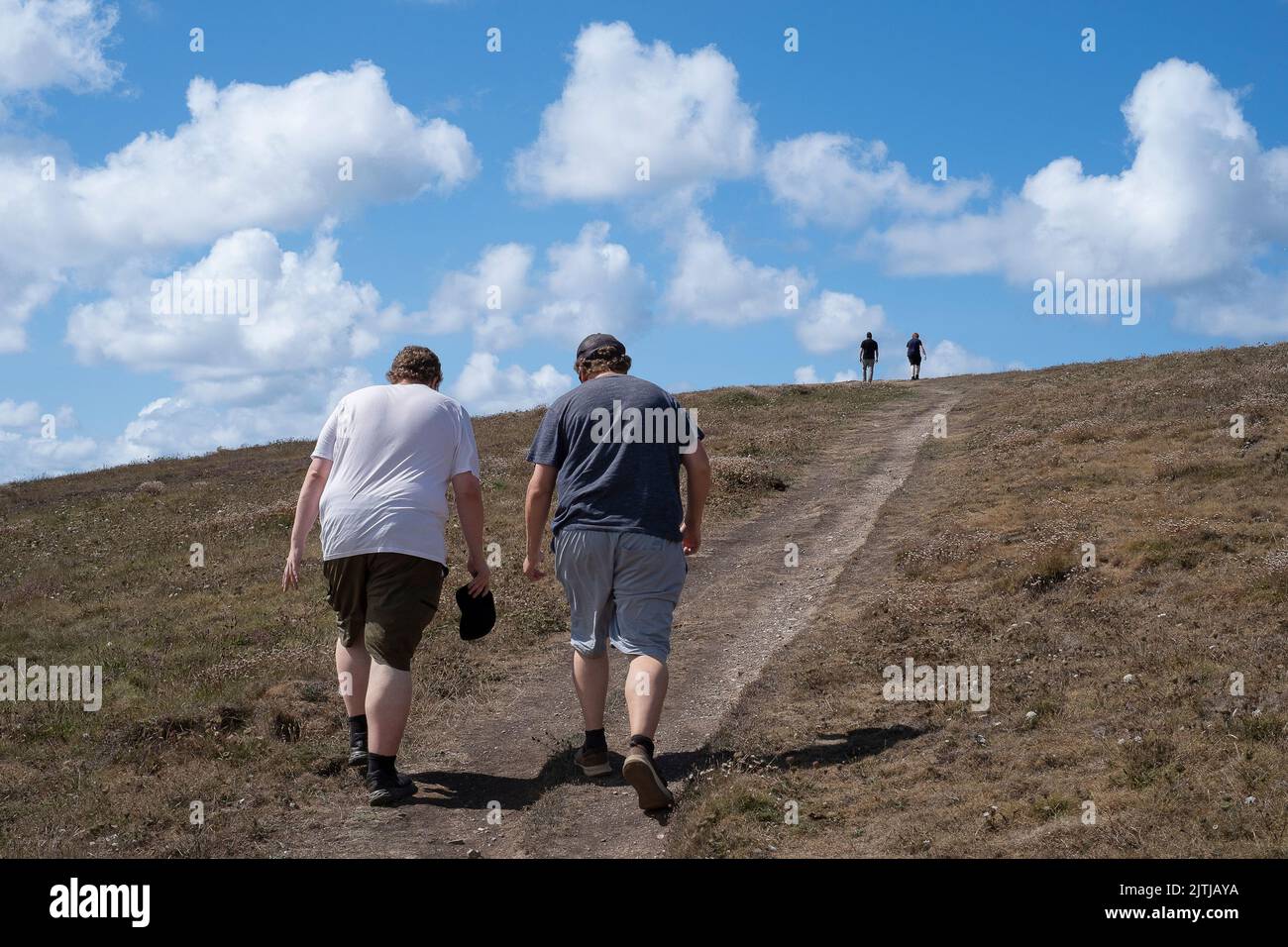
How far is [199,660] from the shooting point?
39.3ft

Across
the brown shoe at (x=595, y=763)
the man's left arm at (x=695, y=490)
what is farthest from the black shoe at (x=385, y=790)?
the man's left arm at (x=695, y=490)

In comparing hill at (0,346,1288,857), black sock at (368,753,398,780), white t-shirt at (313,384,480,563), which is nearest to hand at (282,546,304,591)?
white t-shirt at (313,384,480,563)

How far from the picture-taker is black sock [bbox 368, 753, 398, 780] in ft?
24.5

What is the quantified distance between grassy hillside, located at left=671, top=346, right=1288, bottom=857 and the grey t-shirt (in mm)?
1835

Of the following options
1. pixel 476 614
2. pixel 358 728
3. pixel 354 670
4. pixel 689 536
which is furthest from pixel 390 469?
pixel 358 728

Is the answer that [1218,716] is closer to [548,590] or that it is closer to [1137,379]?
[548,590]

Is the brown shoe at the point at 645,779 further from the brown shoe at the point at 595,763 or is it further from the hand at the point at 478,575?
the hand at the point at 478,575

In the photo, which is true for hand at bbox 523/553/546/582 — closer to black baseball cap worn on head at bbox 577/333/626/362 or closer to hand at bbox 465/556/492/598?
hand at bbox 465/556/492/598

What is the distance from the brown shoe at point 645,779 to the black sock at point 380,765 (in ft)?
6.38

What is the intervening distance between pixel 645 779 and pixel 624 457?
197cm

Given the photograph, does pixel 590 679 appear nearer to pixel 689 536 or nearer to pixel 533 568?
pixel 533 568

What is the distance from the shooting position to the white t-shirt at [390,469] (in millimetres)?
7070
